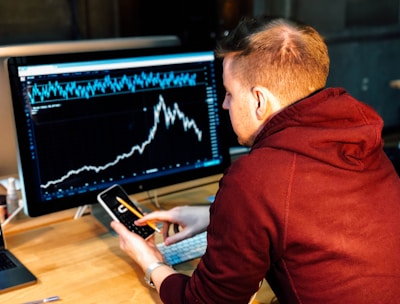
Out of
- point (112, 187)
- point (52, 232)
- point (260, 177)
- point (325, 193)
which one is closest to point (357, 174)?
point (325, 193)

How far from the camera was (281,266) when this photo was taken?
106 cm

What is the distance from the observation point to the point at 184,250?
1.47m

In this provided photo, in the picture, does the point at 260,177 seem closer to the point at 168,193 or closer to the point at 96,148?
the point at 96,148

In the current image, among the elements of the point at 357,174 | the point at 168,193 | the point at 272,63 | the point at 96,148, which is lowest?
the point at 168,193

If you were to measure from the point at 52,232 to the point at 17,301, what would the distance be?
0.37m

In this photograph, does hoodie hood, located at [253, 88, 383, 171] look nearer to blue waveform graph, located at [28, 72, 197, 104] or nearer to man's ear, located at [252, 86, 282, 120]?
man's ear, located at [252, 86, 282, 120]

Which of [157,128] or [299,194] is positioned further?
[157,128]

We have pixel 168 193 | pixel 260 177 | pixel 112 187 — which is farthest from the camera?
pixel 168 193

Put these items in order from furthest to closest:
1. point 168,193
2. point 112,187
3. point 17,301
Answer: point 168,193 → point 112,187 → point 17,301

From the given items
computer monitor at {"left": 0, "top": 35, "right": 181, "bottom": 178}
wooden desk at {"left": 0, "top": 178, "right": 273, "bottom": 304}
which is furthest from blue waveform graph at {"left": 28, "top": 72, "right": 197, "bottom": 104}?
wooden desk at {"left": 0, "top": 178, "right": 273, "bottom": 304}

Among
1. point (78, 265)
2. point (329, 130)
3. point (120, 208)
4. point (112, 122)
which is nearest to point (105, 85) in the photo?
point (112, 122)

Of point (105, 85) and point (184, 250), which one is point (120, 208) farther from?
point (105, 85)

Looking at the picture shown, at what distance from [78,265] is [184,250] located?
26cm

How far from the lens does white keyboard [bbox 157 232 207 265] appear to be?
4.70 feet
